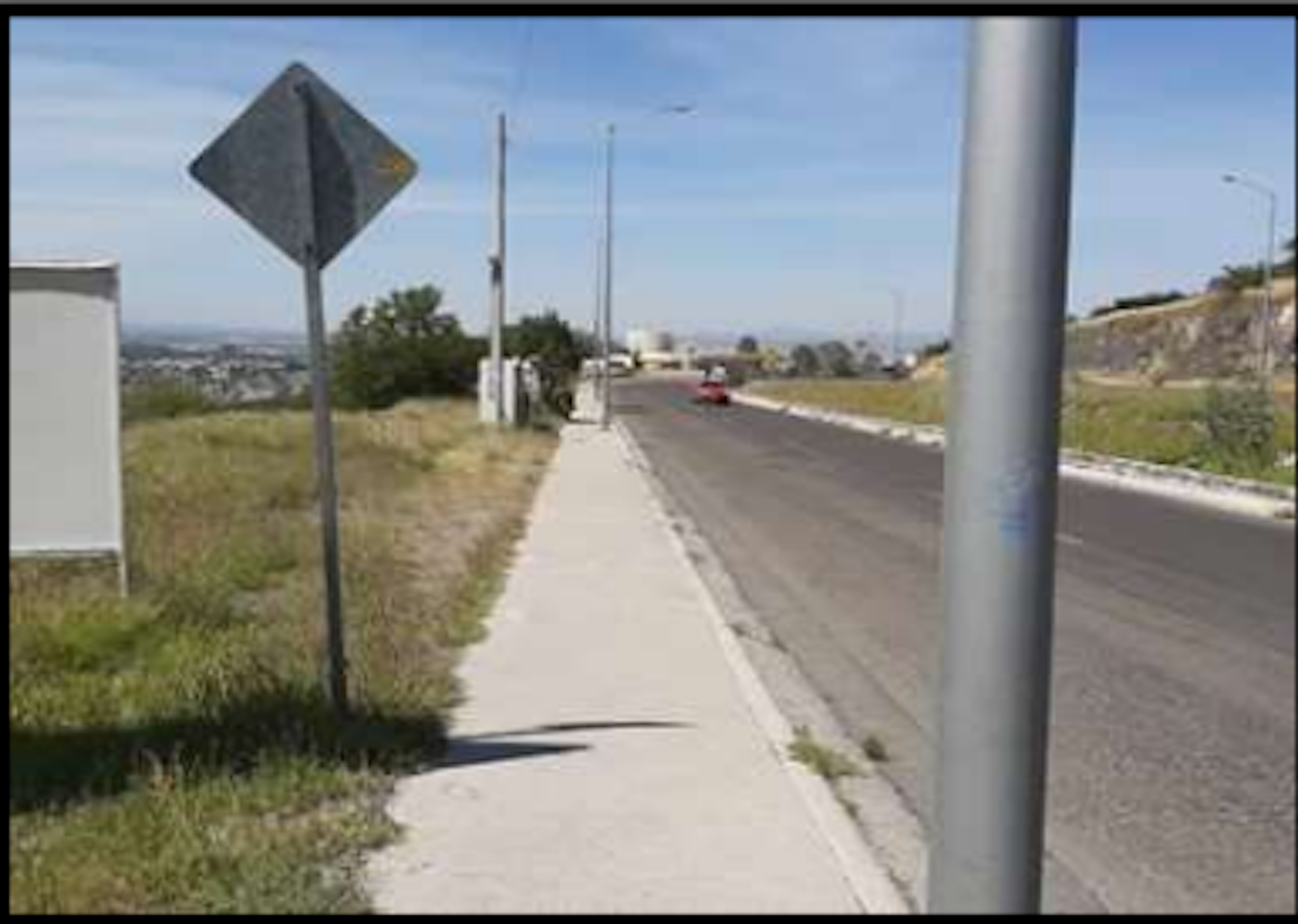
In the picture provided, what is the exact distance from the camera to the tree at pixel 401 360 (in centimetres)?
6906

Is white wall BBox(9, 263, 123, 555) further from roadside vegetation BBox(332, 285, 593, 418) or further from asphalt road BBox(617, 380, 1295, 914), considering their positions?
roadside vegetation BBox(332, 285, 593, 418)

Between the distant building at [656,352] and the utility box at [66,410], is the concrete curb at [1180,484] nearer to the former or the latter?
the utility box at [66,410]

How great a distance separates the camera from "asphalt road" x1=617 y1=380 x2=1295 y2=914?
19.6ft

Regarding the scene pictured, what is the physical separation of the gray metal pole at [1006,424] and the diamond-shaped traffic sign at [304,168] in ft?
13.8

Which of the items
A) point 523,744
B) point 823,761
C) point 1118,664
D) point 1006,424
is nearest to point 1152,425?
point 1118,664

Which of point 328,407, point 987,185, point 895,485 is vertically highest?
point 987,185

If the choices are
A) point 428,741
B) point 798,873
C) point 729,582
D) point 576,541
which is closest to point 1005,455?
point 798,873

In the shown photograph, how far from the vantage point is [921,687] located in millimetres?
9391

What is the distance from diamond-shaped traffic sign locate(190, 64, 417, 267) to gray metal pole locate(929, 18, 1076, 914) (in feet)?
13.8

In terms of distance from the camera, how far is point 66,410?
10.4 metres

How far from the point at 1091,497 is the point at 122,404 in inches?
661

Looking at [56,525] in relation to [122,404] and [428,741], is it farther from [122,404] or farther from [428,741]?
[428,741]

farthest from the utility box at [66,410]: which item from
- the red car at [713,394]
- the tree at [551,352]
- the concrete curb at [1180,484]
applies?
the red car at [713,394]

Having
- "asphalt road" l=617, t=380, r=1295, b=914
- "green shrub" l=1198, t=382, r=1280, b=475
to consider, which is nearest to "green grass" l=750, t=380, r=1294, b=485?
"green shrub" l=1198, t=382, r=1280, b=475
